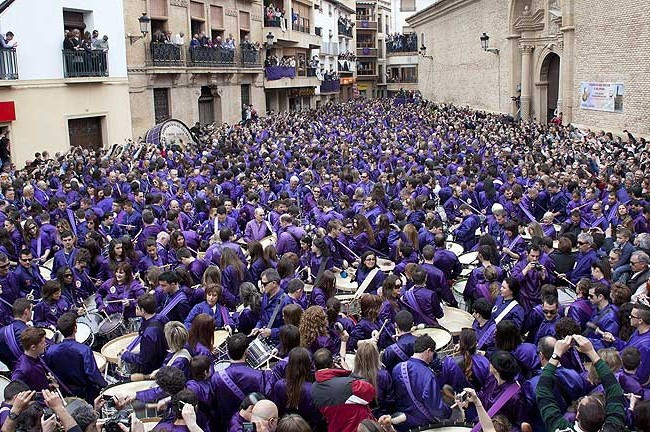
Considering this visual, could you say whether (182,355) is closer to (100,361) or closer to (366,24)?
(100,361)

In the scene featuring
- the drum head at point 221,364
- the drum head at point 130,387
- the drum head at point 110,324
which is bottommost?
the drum head at point 130,387

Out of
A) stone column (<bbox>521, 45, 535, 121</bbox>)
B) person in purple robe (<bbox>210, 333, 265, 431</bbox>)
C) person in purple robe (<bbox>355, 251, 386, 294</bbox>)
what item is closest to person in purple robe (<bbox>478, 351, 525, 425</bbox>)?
person in purple robe (<bbox>210, 333, 265, 431</bbox>)

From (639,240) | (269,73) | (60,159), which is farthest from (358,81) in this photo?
(639,240)

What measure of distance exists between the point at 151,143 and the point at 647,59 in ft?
51.9

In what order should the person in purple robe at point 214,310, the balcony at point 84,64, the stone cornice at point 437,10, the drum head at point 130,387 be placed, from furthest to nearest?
the stone cornice at point 437,10, the balcony at point 84,64, the person in purple robe at point 214,310, the drum head at point 130,387

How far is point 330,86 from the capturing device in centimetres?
5641

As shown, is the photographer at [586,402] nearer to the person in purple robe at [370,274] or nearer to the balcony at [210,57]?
the person in purple robe at [370,274]

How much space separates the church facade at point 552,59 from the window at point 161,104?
14974mm

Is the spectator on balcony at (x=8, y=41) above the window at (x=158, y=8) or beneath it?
beneath

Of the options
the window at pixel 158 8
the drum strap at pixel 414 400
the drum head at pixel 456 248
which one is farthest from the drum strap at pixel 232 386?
the window at pixel 158 8

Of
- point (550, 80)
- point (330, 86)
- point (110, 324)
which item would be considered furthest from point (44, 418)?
Result: point (330, 86)

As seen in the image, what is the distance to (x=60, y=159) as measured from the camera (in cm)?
1784

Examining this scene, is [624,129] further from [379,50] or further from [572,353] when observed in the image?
[379,50]

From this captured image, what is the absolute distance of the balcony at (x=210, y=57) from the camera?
29777 mm
